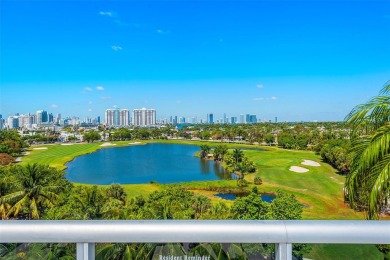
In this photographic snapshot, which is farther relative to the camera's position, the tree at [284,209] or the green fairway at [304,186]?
the green fairway at [304,186]

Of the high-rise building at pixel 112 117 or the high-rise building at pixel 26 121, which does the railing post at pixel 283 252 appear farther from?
the high-rise building at pixel 112 117

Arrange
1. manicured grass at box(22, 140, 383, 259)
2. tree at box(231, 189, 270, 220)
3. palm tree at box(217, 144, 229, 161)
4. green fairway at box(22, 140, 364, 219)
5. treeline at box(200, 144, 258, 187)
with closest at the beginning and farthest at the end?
tree at box(231, 189, 270, 220) → green fairway at box(22, 140, 364, 219) → manicured grass at box(22, 140, 383, 259) → treeline at box(200, 144, 258, 187) → palm tree at box(217, 144, 229, 161)

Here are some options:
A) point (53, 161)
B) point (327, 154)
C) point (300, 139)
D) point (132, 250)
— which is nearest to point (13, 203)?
point (132, 250)

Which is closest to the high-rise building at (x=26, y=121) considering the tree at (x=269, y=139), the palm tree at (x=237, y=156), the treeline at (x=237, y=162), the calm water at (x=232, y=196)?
the treeline at (x=237, y=162)

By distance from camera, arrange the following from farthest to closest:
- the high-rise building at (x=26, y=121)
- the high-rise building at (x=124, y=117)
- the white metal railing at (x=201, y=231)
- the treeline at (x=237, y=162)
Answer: the high-rise building at (x=124, y=117) → the high-rise building at (x=26, y=121) → the treeline at (x=237, y=162) → the white metal railing at (x=201, y=231)

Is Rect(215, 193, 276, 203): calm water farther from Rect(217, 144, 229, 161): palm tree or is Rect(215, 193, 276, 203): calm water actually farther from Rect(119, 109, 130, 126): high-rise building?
Rect(119, 109, 130, 126): high-rise building

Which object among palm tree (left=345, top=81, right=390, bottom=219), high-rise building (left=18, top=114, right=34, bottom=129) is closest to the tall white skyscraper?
high-rise building (left=18, top=114, right=34, bottom=129)

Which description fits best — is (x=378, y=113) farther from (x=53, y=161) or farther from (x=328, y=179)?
(x=53, y=161)

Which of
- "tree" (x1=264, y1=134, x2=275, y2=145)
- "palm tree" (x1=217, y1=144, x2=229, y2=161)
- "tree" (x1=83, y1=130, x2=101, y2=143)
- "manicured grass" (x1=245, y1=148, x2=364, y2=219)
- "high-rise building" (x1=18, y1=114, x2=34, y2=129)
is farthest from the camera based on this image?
"high-rise building" (x1=18, y1=114, x2=34, y2=129)
